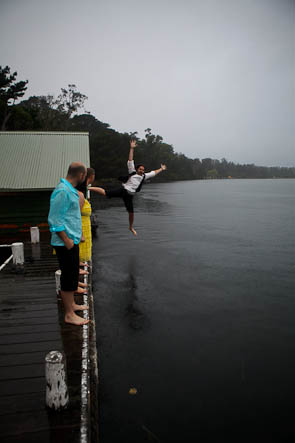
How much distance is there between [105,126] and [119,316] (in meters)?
94.0

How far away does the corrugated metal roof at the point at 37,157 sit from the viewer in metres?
10.6

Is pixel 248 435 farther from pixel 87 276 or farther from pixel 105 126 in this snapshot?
pixel 105 126

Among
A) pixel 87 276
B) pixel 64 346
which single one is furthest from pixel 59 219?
pixel 87 276

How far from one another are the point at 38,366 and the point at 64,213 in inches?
67.5

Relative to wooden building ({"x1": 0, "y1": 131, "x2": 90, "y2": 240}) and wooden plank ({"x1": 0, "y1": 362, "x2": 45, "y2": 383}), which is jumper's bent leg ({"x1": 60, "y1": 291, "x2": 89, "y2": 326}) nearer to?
wooden plank ({"x1": 0, "y1": 362, "x2": 45, "y2": 383})

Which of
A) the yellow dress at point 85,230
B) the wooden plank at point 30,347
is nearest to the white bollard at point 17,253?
the yellow dress at point 85,230

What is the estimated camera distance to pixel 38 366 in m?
3.42

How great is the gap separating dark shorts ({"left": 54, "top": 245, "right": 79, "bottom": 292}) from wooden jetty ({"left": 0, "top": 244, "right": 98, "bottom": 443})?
781mm

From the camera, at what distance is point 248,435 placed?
13.6 ft

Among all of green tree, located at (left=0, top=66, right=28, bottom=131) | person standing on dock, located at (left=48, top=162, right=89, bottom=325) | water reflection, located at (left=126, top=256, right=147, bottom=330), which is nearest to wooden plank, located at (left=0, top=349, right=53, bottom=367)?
person standing on dock, located at (left=48, top=162, right=89, bottom=325)

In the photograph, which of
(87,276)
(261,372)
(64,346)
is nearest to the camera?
(64,346)

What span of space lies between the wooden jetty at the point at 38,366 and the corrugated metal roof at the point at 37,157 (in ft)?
17.3

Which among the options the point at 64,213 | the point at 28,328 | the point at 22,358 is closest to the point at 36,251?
the point at 28,328

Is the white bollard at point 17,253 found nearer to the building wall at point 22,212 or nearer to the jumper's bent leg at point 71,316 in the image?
the jumper's bent leg at point 71,316
